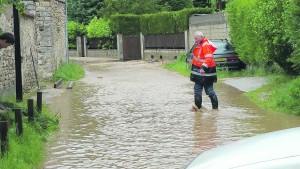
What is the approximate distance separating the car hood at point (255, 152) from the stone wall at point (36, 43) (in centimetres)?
1162

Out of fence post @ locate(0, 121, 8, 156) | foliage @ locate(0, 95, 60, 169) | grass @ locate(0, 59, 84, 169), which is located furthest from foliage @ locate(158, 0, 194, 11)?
fence post @ locate(0, 121, 8, 156)

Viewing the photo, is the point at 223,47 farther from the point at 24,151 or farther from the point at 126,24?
the point at 126,24

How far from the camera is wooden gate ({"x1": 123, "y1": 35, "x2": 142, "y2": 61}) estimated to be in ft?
156

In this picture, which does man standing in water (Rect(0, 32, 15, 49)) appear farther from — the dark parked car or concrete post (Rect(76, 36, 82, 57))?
concrete post (Rect(76, 36, 82, 57))

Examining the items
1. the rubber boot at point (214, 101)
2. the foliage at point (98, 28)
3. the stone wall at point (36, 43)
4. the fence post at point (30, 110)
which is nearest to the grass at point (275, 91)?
the rubber boot at point (214, 101)

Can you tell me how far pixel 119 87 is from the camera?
2084 centimetres

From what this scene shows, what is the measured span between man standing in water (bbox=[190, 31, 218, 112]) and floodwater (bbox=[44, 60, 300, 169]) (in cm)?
50

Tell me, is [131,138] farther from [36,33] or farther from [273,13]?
[36,33]

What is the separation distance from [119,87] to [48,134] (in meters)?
10.3

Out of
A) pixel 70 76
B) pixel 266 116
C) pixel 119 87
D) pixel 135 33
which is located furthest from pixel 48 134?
pixel 135 33

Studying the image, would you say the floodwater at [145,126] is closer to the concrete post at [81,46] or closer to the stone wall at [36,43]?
the stone wall at [36,43]

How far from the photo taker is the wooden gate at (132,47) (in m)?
47.6

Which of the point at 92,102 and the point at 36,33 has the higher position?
the point at 36,33

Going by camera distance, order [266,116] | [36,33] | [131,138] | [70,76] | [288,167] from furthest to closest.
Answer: [70,76] < [36,33] < [266,116] < [131,138] < [288,167]
